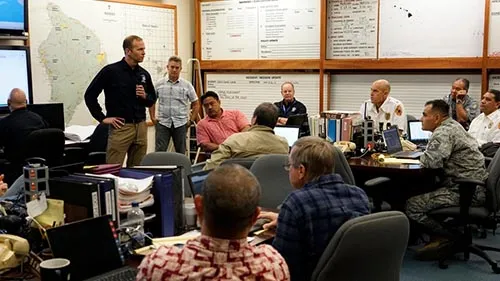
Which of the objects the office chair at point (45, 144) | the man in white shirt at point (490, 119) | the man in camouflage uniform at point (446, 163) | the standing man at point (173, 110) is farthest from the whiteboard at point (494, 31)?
the office chair at point (45, 144)

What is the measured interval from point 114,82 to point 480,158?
3.20 meters

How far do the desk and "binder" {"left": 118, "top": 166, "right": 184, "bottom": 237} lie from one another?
81.7 inches

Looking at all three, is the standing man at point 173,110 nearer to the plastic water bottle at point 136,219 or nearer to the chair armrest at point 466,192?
the chair armrest at point 466,192

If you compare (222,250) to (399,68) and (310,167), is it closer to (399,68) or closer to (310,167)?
(310,167)

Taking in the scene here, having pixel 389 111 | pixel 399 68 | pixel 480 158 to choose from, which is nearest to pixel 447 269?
pixel 480 158

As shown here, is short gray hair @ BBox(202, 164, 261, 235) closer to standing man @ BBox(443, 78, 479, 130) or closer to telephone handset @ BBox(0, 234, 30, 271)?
telephone handset @ BBox(0, 234, 30, 271)

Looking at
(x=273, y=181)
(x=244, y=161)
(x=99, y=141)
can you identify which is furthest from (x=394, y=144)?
(x=99, y=141)

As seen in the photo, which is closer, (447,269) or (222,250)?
(222,250)

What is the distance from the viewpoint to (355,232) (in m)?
1.94

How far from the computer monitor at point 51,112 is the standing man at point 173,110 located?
3.77ft

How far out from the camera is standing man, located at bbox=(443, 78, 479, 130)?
5980mm

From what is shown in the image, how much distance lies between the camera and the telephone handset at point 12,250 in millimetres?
2014

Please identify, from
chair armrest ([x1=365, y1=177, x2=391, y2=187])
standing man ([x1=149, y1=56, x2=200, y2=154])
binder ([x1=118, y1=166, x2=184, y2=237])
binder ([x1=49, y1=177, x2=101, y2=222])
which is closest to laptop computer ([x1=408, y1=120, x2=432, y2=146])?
chair armrest ([x1=365, y1=177, x2=391, y2=187])

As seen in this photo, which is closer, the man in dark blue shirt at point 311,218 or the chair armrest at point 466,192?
the man in dark blue shirt at point 311,218
